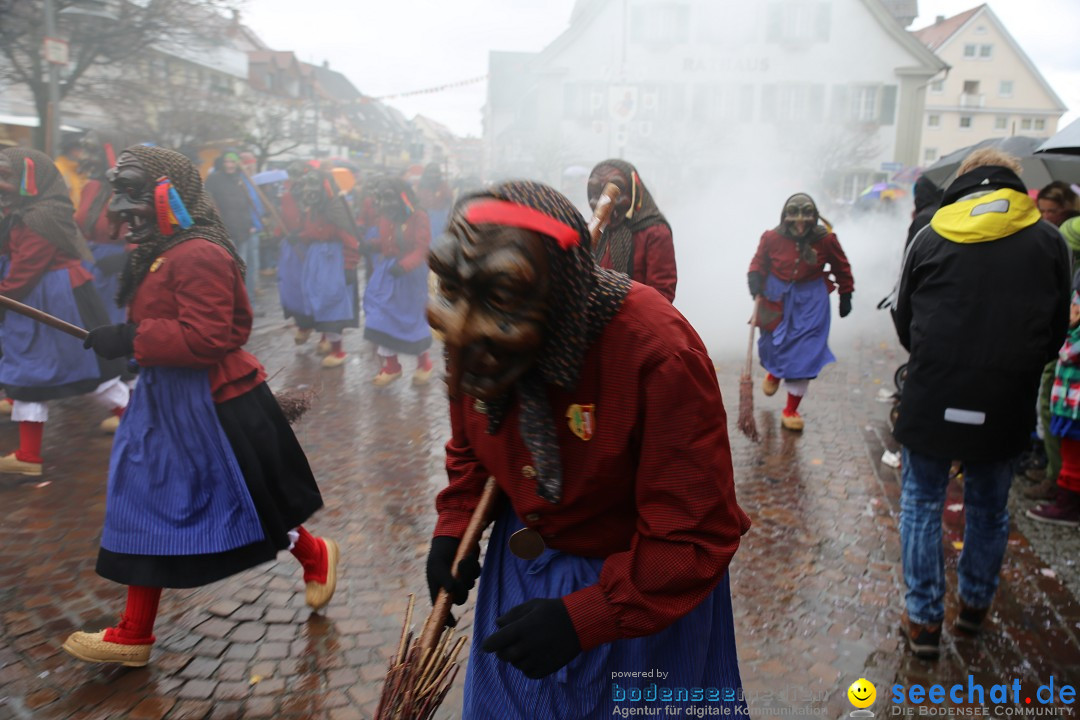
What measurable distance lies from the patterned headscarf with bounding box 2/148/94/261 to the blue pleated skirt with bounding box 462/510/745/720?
4.88 metres

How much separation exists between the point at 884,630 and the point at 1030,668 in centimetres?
56

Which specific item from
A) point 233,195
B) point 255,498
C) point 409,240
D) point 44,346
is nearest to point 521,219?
point 255,498

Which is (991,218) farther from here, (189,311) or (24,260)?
(24,260)

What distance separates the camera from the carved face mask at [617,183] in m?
4.98

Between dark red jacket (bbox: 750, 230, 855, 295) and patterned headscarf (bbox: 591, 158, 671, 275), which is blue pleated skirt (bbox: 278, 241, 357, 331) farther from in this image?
patterned headscarf (bbox: 591, 158, 671, 275)

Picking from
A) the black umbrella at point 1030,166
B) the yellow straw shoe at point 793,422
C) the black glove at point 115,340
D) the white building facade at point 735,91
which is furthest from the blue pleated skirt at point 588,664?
the white building facade at point 735,91

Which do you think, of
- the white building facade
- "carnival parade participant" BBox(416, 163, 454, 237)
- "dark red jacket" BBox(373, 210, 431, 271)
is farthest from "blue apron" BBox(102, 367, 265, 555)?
the white building facade

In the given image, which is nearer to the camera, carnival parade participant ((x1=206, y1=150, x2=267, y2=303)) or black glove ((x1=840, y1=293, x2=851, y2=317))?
black glove ((x1=840, y1=293, x2=851, y2=317))

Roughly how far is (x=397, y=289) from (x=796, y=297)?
405cm

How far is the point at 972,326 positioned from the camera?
3029mm

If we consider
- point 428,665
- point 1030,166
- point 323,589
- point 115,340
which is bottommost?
point 323,589

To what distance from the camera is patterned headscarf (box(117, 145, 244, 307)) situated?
321 cm

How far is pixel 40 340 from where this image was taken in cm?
552

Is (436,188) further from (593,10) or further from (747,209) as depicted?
(593,10)
